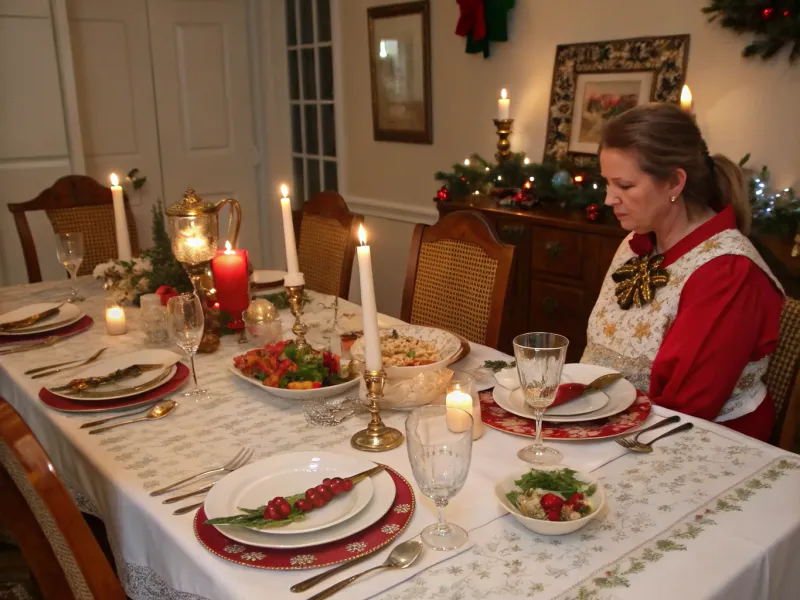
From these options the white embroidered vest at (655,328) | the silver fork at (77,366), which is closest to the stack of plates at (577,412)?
the white embroidered vest at (655,328)

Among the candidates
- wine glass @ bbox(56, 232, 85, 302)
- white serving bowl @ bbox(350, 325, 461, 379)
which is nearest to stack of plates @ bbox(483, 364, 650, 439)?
white serving bowl @ bbox(350, 325, 461, 379)

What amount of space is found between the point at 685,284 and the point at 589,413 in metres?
0.45

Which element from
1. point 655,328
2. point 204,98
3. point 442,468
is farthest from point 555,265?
point 204,98

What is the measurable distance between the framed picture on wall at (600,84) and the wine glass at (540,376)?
1.81 metres

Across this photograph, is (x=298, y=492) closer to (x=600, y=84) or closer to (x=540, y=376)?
(x=540, y=376)

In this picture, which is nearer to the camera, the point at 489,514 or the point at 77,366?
the point at 489,514

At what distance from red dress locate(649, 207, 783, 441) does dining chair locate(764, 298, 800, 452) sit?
0.06m

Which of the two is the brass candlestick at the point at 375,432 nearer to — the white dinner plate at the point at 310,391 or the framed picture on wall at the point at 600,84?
the white dinner plate at the point at 310,391

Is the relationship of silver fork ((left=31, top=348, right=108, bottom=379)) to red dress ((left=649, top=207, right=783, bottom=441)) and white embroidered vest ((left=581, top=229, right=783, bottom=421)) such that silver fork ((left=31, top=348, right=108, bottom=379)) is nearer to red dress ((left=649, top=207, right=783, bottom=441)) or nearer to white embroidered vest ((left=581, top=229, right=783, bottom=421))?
white embroidered vest ((left=581, top=229, right=783, bottom=421))

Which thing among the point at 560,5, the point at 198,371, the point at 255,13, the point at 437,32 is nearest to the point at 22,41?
the point at 255,13

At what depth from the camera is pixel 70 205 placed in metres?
3.06

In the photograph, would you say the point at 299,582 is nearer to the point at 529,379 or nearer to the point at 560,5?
the point at 529,379

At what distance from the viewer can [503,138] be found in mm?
3209

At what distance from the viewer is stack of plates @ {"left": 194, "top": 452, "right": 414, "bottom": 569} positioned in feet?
3.25
